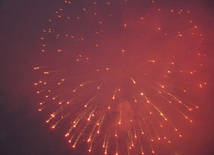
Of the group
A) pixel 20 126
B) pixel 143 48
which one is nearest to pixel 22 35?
pixel 20 126

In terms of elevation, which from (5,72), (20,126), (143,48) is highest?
(143,48)

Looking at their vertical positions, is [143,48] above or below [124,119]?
above

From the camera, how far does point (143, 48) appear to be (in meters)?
5.18

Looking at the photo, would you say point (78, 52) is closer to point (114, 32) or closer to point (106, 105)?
point (114, 32)

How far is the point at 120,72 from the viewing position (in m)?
5.03

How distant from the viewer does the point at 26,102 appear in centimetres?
470

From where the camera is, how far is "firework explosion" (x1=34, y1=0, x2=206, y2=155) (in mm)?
4785

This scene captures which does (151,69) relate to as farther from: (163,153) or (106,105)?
(163,153)

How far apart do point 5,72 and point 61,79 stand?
120 centimetres

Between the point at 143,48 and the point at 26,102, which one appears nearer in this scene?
the point at 26,102

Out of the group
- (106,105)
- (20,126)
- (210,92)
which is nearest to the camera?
(20,126)

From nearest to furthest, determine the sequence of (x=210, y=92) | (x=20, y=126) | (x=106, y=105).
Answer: (x=20, y=126)
(x=106, y=105)
(x=210, y=92)

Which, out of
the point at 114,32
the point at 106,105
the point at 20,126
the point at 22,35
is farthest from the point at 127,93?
the point at 22,35

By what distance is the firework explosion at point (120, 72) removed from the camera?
15.7 ft
